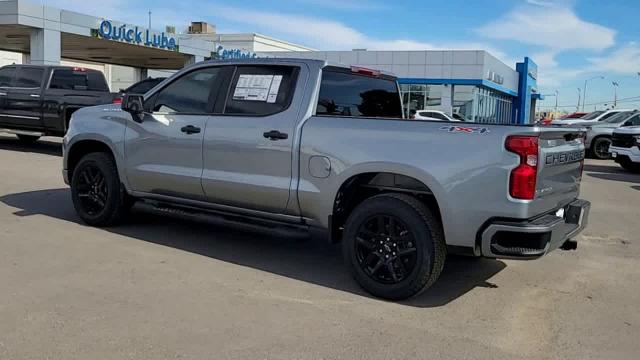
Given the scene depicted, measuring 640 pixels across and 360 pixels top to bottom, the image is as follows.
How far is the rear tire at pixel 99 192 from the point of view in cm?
683

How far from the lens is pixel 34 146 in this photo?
53.6 ft

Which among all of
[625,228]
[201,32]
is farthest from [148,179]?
[201,32]

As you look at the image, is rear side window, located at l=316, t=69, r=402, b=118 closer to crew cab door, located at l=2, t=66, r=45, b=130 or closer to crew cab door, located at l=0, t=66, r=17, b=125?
crew cab door, located at l=2, t=66, r=45, b=130

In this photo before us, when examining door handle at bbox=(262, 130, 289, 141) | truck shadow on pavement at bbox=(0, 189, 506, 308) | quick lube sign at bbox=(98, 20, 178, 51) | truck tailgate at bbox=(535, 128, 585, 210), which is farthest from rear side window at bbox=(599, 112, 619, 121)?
quick lube sign at bbox=(98, 20, 178, 51)

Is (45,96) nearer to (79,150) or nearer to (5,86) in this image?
(5,86)

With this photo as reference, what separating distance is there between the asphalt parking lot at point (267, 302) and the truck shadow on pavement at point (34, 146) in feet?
28.1

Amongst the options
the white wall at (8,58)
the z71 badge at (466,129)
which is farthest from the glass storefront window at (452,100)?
the z71 badge at (466,129)

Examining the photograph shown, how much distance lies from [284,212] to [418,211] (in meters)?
1.36

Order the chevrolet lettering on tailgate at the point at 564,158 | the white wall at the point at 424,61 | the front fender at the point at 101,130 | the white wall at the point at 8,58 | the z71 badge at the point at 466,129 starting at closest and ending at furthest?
the z71 badge at the point at 466,129
the chevrolet lettering on tailgate at the point at 564,158
the front fender at the point at 101,130
the white wall at the point at 424,61
the white wall at the point at 8,58

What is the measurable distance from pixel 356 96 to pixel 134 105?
231cm

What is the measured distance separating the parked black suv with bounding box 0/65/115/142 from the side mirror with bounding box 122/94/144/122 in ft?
26.3

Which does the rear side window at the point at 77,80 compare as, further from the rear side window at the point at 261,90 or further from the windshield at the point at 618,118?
the windshield at the point at 618,118

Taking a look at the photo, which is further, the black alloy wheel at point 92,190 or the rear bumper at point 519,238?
the black alloy wheel at point 92,190

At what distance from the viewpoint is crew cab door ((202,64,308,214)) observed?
5473 millimetres
